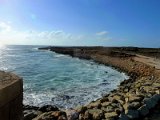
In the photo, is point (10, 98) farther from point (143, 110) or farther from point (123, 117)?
point (143, 110)

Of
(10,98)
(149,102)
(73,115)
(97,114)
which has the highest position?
(10,98)

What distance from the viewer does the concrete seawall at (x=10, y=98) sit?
3570mm

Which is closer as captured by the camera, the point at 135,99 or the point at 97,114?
the point at 97,114

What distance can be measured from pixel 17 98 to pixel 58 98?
10.4 m

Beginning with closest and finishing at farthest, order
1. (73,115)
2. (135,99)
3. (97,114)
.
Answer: (97,114)
(73,115)
(135,99)

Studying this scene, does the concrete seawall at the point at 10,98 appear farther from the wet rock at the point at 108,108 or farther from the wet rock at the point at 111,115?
the wet rock at the point at 108,108

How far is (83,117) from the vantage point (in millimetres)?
7082

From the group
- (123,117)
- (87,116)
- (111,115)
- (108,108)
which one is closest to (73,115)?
(87,116)

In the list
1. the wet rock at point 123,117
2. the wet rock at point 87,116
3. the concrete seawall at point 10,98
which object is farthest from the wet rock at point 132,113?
the concrete seawall at point 10,98

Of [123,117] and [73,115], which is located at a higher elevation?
[123,117]

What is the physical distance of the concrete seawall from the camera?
357 cm

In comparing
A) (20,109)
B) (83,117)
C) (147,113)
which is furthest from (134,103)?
(20,109)

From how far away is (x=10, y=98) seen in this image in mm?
3721

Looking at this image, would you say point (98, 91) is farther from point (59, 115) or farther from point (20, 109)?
point (20, 109)
